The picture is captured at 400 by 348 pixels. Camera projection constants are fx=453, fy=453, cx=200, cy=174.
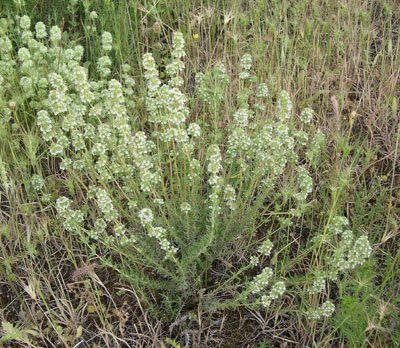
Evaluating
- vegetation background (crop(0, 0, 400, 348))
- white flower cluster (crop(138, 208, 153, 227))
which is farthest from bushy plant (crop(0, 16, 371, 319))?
vegetation background (crop(0, 0, 400, 348))

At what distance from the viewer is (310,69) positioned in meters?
3.90

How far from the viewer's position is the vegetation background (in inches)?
99.0

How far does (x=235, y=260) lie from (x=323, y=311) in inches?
28.4

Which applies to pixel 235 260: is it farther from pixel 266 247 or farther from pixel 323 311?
pixel 323 311

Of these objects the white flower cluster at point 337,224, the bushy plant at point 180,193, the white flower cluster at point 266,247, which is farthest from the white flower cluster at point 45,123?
the white flower cluster at point 337,224

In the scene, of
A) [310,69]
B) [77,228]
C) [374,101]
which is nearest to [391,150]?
[374,101]

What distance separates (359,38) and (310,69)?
0.59m

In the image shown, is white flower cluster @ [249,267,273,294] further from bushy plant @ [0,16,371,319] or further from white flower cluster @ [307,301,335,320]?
white flower cluster @ [307,301,335,320]

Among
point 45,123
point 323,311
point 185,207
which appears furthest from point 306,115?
point 45,123

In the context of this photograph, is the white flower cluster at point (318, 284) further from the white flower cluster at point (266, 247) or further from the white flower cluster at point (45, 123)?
the white flower cluster at point (45, 123)

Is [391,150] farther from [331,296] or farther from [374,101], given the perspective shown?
[331,296]

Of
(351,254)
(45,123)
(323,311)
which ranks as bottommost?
(323,311)

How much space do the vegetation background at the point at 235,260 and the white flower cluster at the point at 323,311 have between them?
6 cm

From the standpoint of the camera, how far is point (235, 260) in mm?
2939
